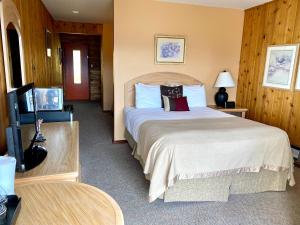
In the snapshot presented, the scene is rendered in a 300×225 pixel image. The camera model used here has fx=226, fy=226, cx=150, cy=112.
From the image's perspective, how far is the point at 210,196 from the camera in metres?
2.44

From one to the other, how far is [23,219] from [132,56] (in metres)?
3.42

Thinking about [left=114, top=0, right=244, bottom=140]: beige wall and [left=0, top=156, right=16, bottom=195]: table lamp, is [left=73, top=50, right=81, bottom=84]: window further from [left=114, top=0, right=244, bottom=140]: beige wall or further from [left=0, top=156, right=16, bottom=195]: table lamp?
[left=0, top=156, right=16, bottom=195]: table lamp

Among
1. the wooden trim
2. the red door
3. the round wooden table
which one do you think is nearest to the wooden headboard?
the wooden trim

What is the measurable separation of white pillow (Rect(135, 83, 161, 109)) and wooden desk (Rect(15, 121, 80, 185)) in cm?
180

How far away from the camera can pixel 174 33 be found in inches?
164

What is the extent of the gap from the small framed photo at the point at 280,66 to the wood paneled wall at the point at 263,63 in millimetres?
95

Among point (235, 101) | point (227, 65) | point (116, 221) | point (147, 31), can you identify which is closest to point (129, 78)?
point (147, 31)

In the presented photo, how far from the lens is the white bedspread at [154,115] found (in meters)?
3.19

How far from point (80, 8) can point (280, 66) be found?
399cm

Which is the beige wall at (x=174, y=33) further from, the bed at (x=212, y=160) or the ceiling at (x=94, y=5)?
the bed at (x=212, y=160)

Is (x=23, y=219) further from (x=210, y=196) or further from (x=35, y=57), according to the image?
(x=35, y=57)

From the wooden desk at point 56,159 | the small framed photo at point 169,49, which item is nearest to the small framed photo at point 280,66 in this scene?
the small framed photo at point 169,49

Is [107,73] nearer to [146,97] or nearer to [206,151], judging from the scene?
[146,97]

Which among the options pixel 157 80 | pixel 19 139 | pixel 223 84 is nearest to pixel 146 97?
pixel 157 80
